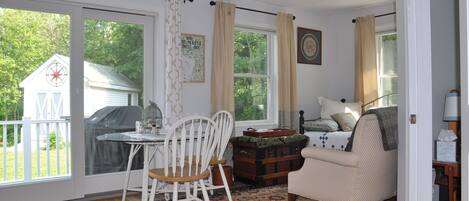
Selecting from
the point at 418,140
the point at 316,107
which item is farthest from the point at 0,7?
the point at 316,107

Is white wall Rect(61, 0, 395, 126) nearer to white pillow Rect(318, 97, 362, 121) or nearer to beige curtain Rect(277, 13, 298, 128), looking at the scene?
beige curtain Rect(277, 13, 298, 128)

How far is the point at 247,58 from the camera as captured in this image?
5.47 metres

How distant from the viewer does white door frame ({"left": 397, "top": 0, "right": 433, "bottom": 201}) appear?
274 centimetres

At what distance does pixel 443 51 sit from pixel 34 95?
3.45m

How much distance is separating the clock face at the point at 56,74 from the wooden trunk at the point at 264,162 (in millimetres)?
2020

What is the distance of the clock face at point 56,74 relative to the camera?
3812 mm

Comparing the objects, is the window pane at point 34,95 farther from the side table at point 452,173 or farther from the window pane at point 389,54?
the window pane at point 389,54

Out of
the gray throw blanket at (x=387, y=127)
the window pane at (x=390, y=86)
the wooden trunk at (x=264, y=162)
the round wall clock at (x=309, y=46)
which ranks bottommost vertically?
the wooden trunk at (x=264, y=162)

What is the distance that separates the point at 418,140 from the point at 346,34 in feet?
11.9

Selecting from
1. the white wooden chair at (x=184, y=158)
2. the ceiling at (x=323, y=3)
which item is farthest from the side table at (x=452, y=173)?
the ceiling at (x=323, y=3)

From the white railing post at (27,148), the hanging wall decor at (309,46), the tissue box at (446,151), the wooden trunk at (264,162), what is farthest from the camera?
the hanging wall decor at (309,46)

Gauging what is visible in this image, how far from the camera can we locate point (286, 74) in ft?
17.8

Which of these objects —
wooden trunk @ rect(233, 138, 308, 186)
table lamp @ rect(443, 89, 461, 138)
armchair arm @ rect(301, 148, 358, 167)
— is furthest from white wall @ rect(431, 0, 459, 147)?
wooden trunk @ rect(233, 138, 308, 186)

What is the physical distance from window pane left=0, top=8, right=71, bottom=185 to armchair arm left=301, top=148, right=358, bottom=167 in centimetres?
233
